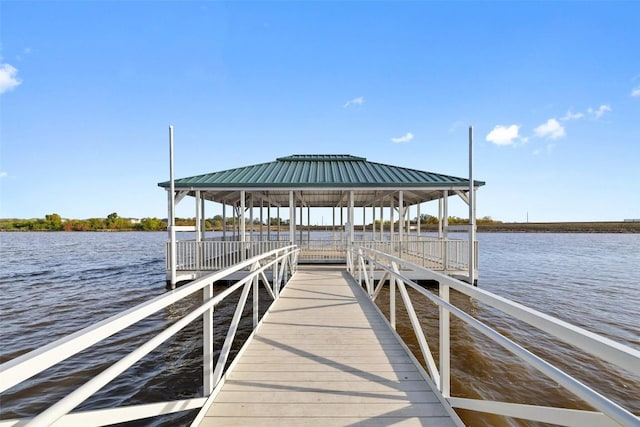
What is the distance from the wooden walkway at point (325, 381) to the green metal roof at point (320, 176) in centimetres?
607

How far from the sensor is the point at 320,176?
11.1m

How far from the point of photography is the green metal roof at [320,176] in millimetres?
9938

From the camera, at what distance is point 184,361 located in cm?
489

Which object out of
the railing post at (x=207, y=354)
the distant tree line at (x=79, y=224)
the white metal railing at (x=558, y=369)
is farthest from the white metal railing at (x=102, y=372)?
the distant tree line at (x=79, y=224)

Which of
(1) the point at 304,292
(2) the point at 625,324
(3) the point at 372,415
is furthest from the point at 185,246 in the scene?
(2) the point at 625,324

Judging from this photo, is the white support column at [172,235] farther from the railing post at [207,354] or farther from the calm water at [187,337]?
the railing post at [207,354]

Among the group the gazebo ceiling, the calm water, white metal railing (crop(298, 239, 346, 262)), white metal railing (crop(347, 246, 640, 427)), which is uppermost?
the gazebo ceiling

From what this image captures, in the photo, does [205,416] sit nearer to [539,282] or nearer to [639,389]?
[639,389]

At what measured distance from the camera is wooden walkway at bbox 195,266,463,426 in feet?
7.47

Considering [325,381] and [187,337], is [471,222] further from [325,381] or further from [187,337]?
[187,337]

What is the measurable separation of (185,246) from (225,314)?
10.4 feet

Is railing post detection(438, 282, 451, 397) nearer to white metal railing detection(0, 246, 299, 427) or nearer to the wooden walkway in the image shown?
the wooden walkway

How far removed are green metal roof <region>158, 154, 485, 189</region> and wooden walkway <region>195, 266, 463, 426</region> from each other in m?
6.07

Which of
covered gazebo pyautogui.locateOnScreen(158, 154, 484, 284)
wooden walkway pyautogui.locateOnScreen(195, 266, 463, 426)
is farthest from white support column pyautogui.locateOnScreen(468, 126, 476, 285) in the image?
wooden walkway pyautogui.locateOnScreen(195, 266, 463, 426)
